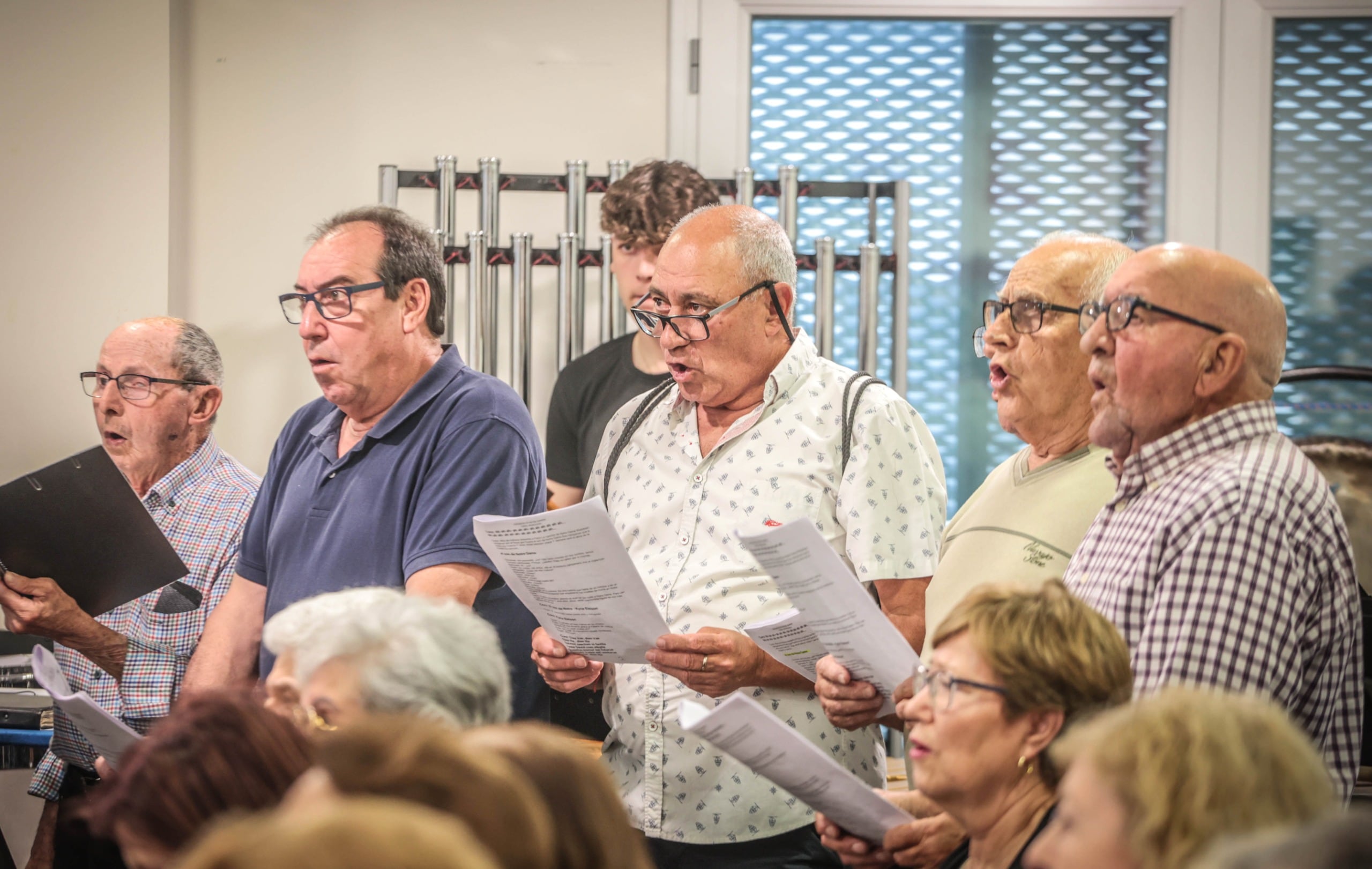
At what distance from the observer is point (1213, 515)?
53.7 inches

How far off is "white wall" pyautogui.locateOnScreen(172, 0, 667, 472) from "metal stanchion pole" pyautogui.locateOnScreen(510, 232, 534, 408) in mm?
152

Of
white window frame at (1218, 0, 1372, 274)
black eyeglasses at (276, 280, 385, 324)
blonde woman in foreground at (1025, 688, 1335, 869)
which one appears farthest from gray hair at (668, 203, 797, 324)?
white window frame at (1218, 0, 1372, 274)

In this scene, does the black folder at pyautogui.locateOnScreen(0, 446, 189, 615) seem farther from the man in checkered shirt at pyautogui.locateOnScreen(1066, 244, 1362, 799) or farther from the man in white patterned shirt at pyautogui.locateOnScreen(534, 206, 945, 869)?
the man in checkered shirt at pyautogui.locateOnScreen(1066, 244, 1362, 799)

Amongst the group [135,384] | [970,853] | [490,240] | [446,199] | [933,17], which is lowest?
[970,853]

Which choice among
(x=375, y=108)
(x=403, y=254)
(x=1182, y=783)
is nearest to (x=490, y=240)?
(x=375, y=108)

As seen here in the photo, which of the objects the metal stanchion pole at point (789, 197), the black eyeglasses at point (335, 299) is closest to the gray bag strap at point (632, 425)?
the black eyeglasses at point (335, 299)

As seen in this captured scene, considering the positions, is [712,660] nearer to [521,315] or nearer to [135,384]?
[135,384]

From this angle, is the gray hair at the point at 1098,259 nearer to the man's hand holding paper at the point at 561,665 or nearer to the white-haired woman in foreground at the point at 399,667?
the man's hand holding paper at the point at 561,665

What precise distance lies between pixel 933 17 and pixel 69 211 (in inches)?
103

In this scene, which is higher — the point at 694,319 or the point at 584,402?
the point at 694,319

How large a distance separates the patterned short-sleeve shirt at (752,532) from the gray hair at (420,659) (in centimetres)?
60

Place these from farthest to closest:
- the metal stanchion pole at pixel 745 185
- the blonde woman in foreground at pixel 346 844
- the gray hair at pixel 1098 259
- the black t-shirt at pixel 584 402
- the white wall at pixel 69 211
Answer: the white wall at pixel 69 211 < the metal stanchion pole at pixel 745 185 < the black t-shirt at pixel 584 402 < the gray hair at pixel 1098 259 < the blonde woman in foreground at pixel 346 844

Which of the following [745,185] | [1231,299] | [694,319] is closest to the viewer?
[1231,299]

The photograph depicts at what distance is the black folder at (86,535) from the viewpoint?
2.17m
